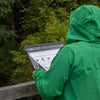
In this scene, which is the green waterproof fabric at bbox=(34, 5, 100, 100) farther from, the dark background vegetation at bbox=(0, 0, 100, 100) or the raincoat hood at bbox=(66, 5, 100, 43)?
the dark background vegetation at bbox=(0, 0, 100, 100)

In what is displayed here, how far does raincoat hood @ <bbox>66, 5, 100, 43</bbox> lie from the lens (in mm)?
1300

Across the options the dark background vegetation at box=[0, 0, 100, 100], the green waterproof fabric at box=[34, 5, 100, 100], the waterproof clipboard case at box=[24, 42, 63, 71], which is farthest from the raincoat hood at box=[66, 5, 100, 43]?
the dark background vegetation at box=[0, 0, 100, 100]

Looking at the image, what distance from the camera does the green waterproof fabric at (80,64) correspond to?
50.1 inches

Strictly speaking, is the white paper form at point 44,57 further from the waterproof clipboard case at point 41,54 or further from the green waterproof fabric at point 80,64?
the green waterproof fabric at point 80,64

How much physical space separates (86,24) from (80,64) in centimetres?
35

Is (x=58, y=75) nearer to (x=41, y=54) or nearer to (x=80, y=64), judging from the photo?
(x=80, y=64)

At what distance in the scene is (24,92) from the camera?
2055mm

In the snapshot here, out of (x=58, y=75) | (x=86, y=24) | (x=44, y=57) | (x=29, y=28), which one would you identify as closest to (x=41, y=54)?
(x=44, y=57)

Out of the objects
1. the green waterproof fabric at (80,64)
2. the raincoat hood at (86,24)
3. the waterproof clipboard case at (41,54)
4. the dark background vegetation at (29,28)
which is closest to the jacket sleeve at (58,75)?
the green waterproof fabric at (80,64)

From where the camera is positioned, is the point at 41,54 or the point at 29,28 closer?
the point at 41,54

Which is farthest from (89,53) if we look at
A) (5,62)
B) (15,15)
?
(15,15)

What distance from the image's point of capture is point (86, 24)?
1.32 metres

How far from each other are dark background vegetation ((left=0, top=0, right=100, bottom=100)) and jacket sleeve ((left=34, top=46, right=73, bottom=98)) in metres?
2.53

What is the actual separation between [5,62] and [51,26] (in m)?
2.54
